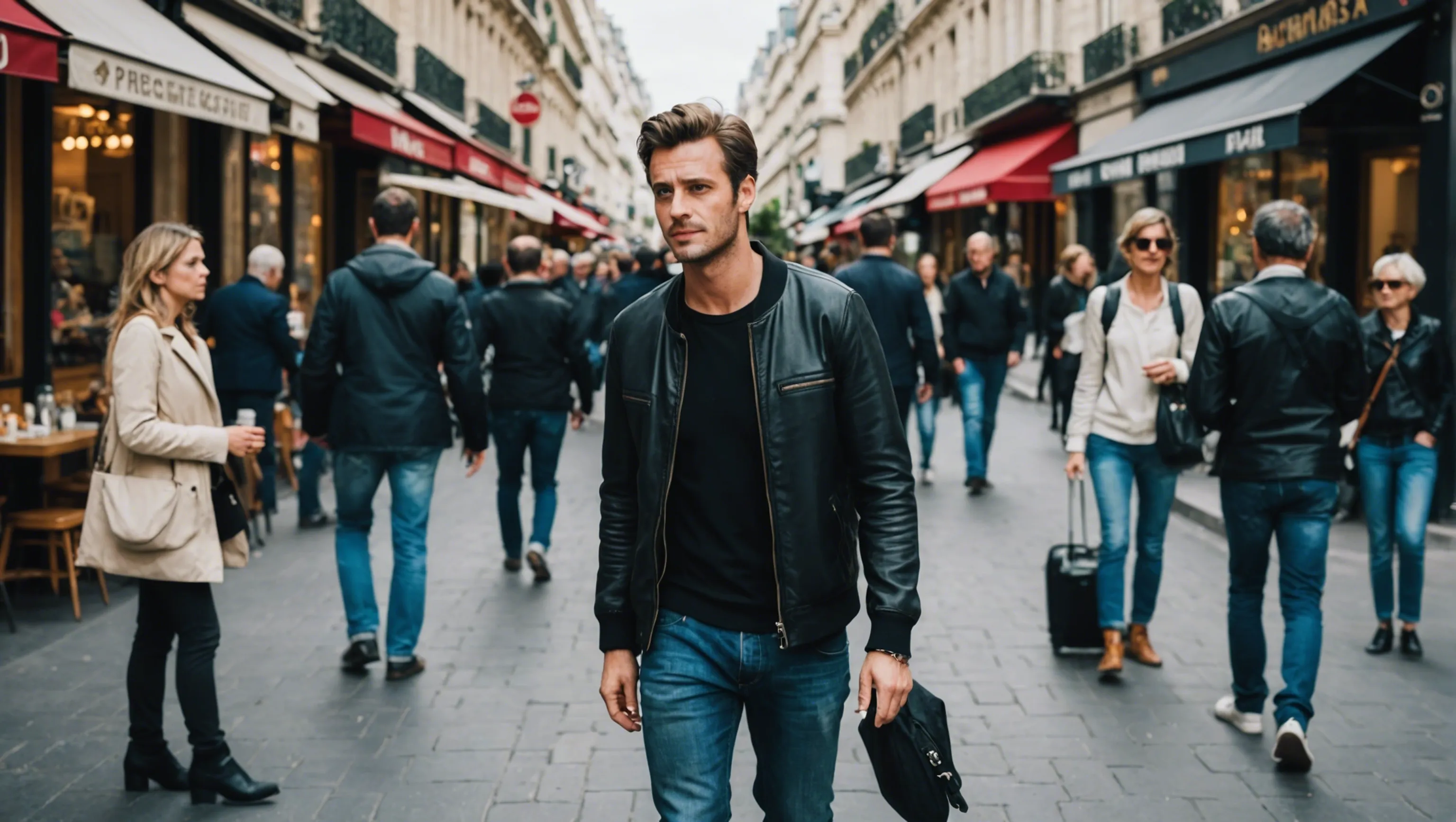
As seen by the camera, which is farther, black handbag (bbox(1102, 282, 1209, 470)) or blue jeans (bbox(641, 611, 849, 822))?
black handbag (bbox(1102, 282, 1209, 470))

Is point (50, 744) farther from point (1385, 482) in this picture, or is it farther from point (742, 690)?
point (1385, 482)

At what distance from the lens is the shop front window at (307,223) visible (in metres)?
16.6

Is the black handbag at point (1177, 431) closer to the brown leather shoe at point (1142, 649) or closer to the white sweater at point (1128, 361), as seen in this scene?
the white sweater at point (1128, 361)

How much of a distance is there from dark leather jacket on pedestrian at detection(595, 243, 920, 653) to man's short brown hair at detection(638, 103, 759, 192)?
223 millimetres

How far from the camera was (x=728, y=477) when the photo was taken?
2.86 meters

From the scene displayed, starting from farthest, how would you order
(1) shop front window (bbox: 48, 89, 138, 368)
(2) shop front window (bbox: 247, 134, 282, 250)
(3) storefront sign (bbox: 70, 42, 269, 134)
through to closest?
1. (2) shop front window (bbox: 247, 134, 282, 250)
2. (1) shop front window (bbox: 48, 89, 138, 368)
3. (3) storefront sign (bbox: 70, 42, 269, 134)

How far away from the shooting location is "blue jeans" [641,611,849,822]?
2844 millimetres

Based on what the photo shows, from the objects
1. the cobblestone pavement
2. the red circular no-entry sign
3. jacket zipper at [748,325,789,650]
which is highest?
the red circular no-entry sign

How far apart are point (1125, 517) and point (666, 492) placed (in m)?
3.85

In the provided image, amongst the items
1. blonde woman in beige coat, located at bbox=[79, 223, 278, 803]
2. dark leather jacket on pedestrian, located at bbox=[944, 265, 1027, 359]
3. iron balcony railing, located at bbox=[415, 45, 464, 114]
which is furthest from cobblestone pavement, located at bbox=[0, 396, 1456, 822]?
iron balcony railing, located at bbox=[415, 45, 464, 114]

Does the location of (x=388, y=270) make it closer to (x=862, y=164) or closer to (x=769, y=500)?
(x=769, y=500)

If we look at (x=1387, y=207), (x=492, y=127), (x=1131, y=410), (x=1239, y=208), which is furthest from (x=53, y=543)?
(x=492, y=127)

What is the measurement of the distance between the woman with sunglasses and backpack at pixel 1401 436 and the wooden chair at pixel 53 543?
6.17 metres

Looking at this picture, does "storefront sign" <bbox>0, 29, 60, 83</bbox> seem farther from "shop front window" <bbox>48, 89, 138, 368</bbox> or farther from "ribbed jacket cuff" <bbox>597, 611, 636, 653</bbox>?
"ribbed jacket cuff" <bbox>597, 611, 636, 653</bbox>
